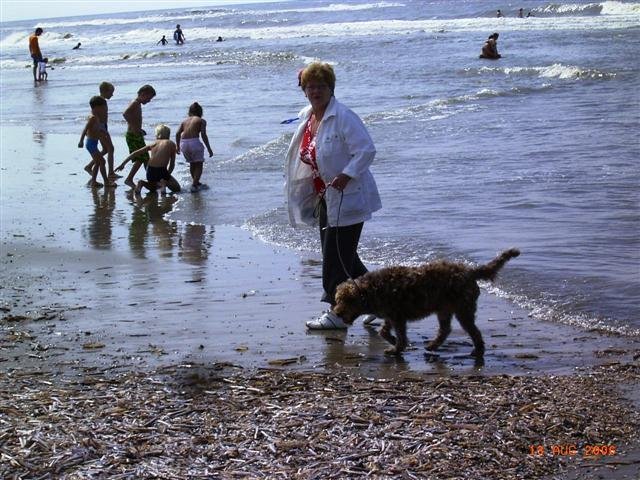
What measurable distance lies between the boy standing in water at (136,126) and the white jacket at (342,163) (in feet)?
23.6

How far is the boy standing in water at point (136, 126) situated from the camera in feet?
46.1

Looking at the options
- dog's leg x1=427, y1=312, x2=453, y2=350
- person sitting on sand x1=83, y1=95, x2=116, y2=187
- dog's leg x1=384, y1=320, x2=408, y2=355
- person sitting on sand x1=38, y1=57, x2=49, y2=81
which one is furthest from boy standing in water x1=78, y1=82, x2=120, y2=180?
person sitting on sand x1=38, y1=57, x2=49, y2=81

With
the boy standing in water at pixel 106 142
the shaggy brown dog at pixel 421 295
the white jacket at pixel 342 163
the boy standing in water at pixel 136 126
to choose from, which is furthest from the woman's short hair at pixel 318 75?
the boy standing in water at pixel 106 142

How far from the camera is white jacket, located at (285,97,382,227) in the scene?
663cm

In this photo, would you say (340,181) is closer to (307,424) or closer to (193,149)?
(307,424)

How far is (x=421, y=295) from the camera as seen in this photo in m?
6.44

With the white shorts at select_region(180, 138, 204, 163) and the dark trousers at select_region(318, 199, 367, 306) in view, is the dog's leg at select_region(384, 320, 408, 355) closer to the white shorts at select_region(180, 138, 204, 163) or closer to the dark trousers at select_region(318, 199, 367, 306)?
the dark trousers at select_region(318, 199, 367, 306)

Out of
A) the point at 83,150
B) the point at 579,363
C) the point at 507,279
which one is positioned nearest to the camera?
the point at 579,363

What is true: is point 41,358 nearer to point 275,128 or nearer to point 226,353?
point 226,353

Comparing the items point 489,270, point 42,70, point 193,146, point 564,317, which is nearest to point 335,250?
point 489,270

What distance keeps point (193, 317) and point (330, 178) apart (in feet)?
5.38

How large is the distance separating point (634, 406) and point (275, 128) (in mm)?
14323

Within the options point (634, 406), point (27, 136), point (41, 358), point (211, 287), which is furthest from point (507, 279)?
point (27, 136)

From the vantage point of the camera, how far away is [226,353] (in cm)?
650
